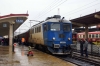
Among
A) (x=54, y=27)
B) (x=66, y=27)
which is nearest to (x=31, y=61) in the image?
(x=54, y=27)

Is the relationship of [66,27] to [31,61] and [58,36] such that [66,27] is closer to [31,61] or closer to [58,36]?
[58,36]

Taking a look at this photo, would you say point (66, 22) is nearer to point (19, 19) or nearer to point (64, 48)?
point (64, 48)

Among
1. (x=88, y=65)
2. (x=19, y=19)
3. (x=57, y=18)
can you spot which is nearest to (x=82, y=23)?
(x=19, y=19)

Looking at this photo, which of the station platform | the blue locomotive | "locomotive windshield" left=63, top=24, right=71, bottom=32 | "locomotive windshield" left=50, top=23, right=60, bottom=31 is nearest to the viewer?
the station platform

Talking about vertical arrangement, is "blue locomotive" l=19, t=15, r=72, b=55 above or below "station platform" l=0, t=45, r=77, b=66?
above

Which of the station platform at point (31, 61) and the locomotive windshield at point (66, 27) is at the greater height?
the locomotive windshield at point (66, 27)

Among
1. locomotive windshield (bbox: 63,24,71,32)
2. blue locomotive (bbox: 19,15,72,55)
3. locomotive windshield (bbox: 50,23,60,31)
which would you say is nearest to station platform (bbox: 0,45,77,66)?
blue locomotive (bbox: 19,15,72,55)

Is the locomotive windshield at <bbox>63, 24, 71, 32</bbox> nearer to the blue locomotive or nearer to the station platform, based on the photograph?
the blue locomotive

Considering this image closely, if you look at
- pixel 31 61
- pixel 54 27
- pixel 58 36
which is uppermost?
pixel 54 27

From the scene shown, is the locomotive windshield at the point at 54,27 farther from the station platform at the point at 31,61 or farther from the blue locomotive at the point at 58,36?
the station platform at the point at 31,61

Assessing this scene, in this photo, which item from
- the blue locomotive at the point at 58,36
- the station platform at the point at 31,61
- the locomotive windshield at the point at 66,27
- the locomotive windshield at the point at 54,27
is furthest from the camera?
the locomotive windshield at the point at 66,27

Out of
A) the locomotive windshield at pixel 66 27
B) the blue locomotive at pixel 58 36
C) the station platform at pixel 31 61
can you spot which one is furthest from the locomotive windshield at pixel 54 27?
the station platform at pixel 31 61

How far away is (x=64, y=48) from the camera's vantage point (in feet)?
61.1

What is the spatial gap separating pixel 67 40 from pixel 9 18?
12962mm
